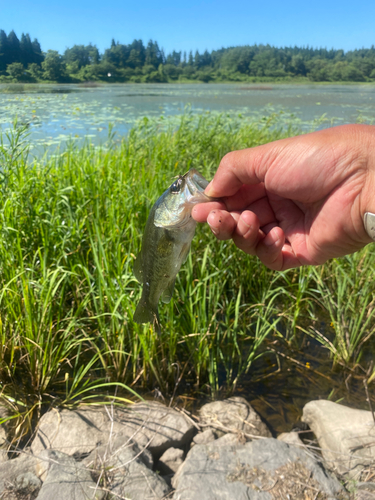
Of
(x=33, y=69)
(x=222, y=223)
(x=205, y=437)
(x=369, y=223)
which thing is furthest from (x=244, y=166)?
(x=33, y=69)

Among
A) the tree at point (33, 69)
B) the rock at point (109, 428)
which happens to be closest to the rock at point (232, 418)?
the rock at point (109, 428)

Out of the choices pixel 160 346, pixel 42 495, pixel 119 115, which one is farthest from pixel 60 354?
pixel 119 115

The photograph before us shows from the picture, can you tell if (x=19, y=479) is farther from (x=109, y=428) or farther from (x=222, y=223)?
(x=222, y=223)

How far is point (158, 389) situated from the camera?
294cm

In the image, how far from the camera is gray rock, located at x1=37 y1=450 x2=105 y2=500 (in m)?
1.97

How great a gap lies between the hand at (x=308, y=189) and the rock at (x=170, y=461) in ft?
5.32

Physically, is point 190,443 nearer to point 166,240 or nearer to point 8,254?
point 166,240

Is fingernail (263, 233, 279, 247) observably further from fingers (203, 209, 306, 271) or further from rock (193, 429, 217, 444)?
rock (193, 429, 217, 444)

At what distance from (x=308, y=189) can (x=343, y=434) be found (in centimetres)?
200

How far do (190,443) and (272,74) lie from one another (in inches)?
3373

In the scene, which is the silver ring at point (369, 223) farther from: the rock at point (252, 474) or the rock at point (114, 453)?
the rock at point (114, 453)

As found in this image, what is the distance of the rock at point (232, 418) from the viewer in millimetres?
2652

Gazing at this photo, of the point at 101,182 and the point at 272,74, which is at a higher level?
the point at 272,74

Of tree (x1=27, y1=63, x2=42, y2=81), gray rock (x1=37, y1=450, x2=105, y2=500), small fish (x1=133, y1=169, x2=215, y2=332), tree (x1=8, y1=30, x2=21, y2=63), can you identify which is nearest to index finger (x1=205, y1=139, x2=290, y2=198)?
small fish (x1=133, y1=169, x2=215, y2=332)
